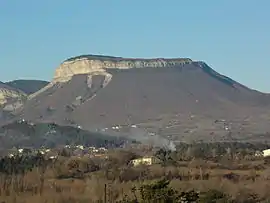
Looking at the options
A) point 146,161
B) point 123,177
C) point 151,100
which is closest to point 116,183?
point 123,177

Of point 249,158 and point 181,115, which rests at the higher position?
point 181,115

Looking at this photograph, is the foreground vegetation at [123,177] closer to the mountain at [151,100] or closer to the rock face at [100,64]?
the mountain at [151,100]

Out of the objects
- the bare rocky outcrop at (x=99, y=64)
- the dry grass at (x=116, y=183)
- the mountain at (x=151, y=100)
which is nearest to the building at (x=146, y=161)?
the dry grass at (x=116, y=183)

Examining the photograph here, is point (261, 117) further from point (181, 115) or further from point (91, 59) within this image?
point (91, 59)

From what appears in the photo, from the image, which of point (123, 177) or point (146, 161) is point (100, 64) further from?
point (123, 177)

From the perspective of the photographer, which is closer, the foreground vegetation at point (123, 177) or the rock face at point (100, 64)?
the foreground vegetation at point (123, 177)

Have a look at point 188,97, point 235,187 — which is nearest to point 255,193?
point 235,187
